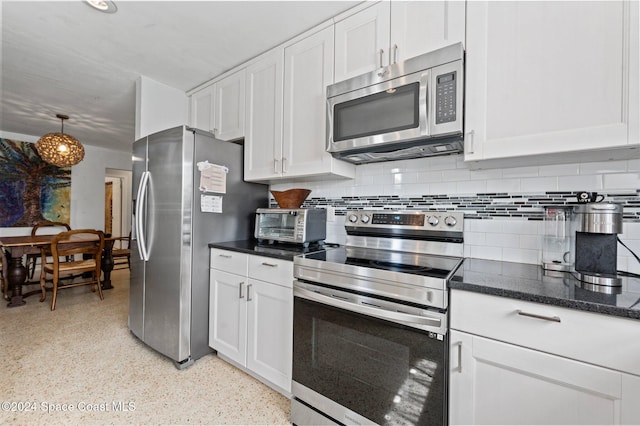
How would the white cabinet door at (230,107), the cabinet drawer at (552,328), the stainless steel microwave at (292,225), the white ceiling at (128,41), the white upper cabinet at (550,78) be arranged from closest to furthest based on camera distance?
the cabinet drawer at (552,328)
the white upper cabinet at (550,78)
the white ceiling at (128,41)
the stainless steel microwave at (292,225)
the white cabinet door at (230,107)

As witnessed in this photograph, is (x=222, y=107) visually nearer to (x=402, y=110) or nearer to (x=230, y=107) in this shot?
(x=230, y=107)

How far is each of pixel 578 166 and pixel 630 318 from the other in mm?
844

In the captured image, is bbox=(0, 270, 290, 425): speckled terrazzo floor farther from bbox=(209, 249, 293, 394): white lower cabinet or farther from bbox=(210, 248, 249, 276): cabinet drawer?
bbox=(210, 248, 249, 276): cabinet drawer

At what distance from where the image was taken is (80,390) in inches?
68.7

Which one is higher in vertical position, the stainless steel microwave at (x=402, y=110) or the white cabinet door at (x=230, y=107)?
the white cabinet door at (x=230, y=107)

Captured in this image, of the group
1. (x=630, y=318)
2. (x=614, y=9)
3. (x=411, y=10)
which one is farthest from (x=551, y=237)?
(x=411, y=10)

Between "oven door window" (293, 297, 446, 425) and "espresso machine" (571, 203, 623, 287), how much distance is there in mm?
645

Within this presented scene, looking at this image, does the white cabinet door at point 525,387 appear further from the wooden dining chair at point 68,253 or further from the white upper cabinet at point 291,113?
the wooden dining chair at point 68,253

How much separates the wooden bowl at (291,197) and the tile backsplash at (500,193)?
410 mm

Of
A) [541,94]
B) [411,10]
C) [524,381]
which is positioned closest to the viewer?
[524,381]

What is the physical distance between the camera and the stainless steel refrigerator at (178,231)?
1959mm

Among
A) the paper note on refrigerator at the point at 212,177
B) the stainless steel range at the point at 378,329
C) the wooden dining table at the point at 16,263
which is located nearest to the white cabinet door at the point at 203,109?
the paper note on refrigerator at the point at 212,177

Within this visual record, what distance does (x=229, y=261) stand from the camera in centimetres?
196

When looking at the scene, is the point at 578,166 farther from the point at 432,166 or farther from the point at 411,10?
the point at 411,10
